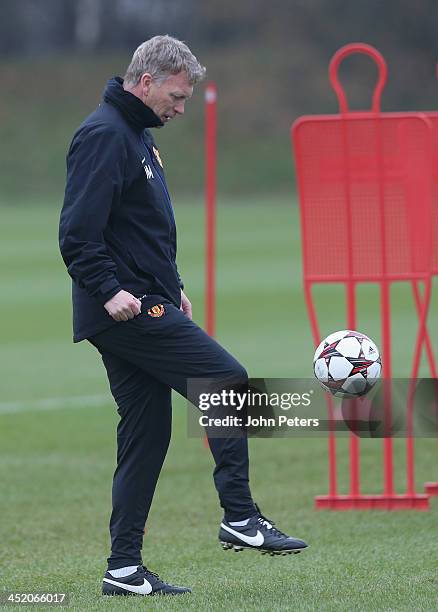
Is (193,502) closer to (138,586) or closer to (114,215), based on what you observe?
(138,586)

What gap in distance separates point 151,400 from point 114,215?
30.9 inches

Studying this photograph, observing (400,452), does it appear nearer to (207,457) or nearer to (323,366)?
(207,457)

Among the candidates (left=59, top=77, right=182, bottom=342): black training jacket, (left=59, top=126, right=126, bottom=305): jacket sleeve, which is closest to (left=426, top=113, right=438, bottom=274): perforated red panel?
(left=59, top=77, right=182, bottom=342): black training jacket

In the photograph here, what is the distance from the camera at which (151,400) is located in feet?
19.5

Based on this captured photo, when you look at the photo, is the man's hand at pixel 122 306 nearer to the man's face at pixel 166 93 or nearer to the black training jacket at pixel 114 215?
the black training jacket at pixel 114 215

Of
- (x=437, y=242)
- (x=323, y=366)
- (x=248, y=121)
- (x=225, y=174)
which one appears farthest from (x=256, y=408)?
(x=248, y=121)

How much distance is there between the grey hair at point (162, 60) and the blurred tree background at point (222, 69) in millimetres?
40940

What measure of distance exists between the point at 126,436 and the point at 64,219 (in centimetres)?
95

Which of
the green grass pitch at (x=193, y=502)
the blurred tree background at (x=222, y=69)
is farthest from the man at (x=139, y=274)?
the blurred tree background at (x=222, y=69)

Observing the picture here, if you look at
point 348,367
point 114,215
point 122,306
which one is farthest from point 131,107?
point 348,367

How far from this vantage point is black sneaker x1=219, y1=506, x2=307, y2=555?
5.74 meters

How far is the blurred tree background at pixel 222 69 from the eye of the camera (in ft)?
168

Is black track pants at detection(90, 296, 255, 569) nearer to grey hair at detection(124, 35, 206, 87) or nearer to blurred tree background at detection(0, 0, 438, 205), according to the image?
grey hair at detection(124, 35, 206, 87)

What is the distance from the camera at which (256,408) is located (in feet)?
19.8
